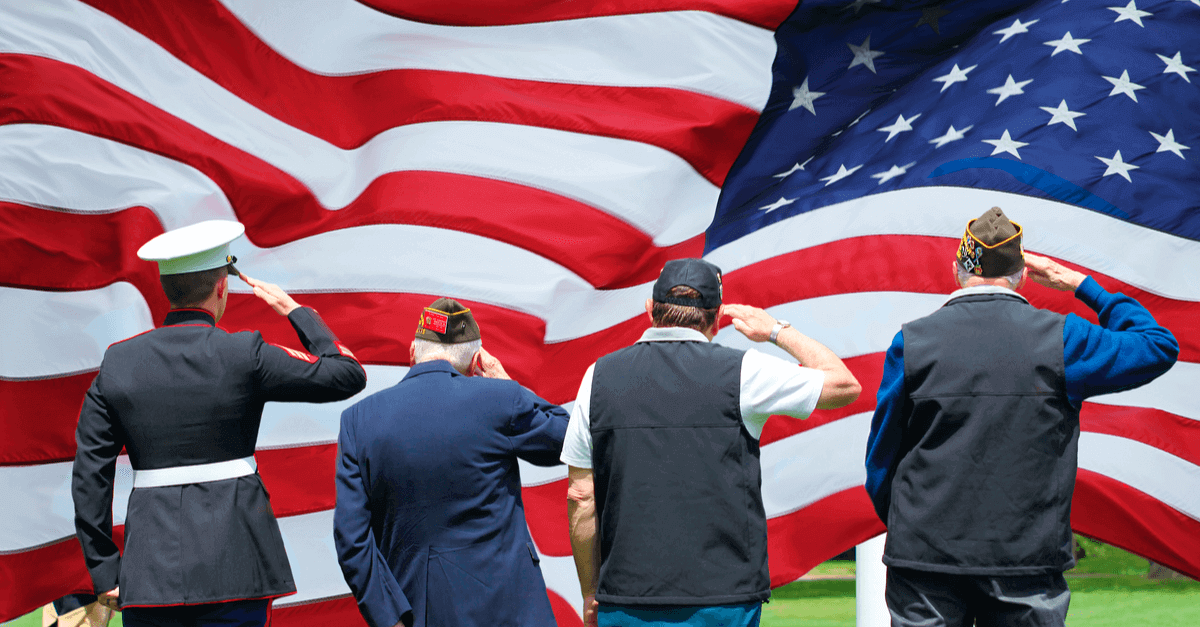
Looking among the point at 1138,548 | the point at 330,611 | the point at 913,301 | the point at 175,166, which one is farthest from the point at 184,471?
the point at 1138,548

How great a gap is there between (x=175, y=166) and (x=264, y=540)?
1441 mm

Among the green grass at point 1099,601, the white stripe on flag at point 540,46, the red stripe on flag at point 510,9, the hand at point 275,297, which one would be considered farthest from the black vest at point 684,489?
the green grass at point 1099,601

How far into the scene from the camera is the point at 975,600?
2.69m

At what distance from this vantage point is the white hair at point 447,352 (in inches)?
117

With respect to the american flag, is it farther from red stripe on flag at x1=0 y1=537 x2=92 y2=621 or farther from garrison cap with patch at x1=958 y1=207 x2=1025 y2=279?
garrison cap with patch at x1=958 y1=207 x2=1025 y2=279

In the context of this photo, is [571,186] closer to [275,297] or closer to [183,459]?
[275,297]

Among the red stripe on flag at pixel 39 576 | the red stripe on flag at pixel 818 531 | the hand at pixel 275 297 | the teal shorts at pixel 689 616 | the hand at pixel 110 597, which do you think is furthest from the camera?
the red stripe on flag at pixel 818 531

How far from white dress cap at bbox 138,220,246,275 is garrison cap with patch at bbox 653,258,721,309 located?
1223 millimetres

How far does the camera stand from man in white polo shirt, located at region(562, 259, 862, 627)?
259cm

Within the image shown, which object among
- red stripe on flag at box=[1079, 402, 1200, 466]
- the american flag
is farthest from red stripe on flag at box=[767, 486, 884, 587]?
red stripe on flag at box=[1079, 402, 1200, 466]

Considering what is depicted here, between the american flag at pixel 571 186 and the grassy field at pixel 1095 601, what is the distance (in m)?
6.51

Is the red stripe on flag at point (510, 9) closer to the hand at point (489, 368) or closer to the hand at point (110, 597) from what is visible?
the hand at point (489, 368)

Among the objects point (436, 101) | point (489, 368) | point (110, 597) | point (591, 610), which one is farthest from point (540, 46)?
point (110, 597)

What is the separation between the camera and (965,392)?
264 centimetres
